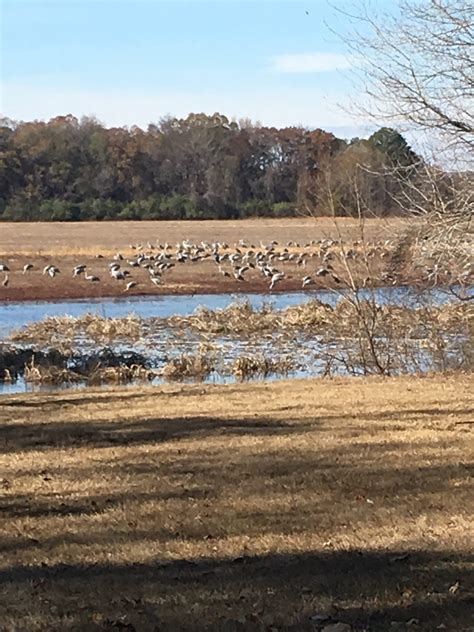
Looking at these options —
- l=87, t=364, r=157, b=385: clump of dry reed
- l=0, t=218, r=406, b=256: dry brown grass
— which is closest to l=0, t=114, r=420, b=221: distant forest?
l=0, t=218, r=406, b=256: dry brown grass

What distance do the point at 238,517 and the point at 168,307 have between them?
2613cm

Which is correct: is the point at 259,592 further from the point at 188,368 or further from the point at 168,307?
the point at 168,307

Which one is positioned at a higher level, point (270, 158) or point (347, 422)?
point (270, 158)

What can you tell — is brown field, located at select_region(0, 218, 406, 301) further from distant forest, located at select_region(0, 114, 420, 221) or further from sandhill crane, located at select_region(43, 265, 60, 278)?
distant forest, located at select_region(0, 114, 420, 221)

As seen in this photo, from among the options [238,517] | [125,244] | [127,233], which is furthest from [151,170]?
[238,517]

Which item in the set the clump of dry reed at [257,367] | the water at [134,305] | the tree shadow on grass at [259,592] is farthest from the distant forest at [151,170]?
the tree shadow on grass at [259,592]

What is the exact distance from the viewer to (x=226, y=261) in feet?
153

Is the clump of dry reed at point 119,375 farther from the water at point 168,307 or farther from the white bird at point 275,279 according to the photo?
the white bird at point 275,279

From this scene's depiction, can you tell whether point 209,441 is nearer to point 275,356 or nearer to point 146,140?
point 275,356

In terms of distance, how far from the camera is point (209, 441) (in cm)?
1161

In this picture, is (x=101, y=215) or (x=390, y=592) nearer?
(x=390, y=592)

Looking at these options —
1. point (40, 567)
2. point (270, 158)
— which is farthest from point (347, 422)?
point (270, 158)

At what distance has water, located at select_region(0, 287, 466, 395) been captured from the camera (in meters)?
22.5

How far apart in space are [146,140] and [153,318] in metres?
56.8
